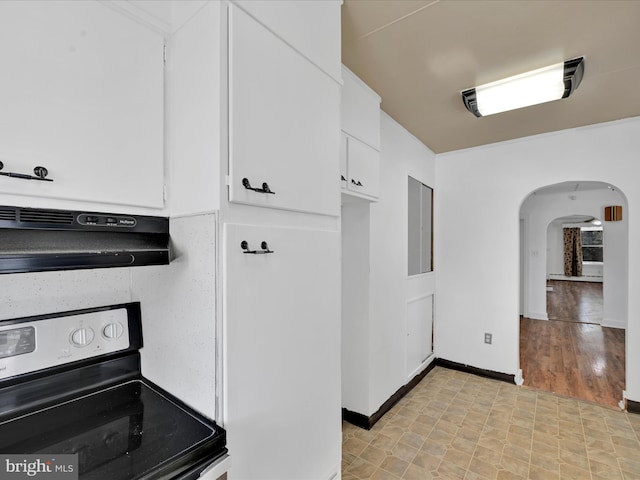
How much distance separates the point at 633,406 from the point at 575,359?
1415 millimetres

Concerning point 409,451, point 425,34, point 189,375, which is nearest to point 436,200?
point 425,34

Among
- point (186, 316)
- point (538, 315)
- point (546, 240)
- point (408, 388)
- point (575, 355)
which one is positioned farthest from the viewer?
point (546, 240)

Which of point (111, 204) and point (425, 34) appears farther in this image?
point (425, 34)

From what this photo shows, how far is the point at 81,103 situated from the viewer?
884mm

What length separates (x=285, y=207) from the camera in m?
1.10

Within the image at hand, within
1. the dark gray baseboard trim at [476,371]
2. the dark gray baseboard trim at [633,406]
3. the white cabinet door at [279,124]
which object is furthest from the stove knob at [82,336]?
the dark gray baseboard trim at [633,406]

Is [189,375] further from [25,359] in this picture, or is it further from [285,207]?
[285,207]

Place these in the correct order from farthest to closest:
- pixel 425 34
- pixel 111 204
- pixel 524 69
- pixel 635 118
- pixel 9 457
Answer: pixel 635 118
pixel 524 69
pixel 425 34
pixel 111 204
pixel 9 457

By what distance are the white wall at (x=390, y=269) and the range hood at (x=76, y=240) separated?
1.77 metres

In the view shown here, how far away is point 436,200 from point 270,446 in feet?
11.4

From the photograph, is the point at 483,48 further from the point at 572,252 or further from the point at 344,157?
the point at 572,252

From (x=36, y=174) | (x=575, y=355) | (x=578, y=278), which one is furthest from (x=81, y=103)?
(x=578, y=278)
